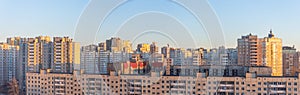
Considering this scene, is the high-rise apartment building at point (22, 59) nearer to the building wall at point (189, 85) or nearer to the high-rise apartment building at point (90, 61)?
the building wall at point (189, 85)

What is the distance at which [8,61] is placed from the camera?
23.4 ft

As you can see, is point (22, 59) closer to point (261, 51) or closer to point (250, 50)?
point (250, 50)

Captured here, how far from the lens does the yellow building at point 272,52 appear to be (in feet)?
18.8

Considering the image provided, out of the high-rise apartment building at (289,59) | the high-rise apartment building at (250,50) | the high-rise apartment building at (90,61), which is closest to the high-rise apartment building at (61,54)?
the high-rise apartment building at (90,61)

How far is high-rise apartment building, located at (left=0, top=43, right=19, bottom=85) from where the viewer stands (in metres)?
7.00

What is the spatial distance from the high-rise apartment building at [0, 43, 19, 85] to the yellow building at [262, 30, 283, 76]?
440 centimetres

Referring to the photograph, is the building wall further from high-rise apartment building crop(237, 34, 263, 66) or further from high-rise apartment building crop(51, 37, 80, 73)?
high-rise apartment building crop(51, 37, 80, 73)

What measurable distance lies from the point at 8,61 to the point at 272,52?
187 inches

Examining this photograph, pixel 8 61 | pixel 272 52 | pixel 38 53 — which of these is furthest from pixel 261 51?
pixel 8 61

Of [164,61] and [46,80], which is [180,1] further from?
[46,80]

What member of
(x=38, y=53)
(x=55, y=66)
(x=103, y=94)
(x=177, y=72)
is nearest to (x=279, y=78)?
(x=177, y=72)

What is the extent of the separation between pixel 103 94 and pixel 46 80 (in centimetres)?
155

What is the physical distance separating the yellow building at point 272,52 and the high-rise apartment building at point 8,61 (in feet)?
14.4

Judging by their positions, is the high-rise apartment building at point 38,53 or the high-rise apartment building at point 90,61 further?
the high-rise apartment building at point 38,53
